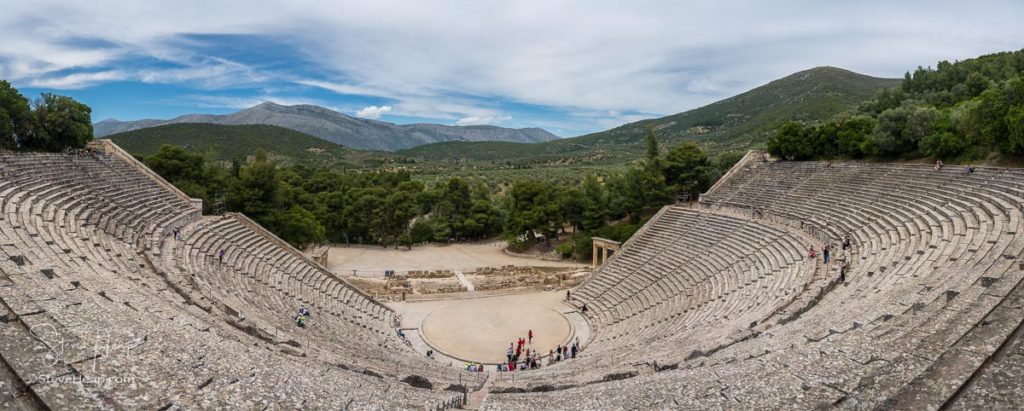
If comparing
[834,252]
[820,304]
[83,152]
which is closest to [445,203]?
[83,152]

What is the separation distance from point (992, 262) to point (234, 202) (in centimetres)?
3668

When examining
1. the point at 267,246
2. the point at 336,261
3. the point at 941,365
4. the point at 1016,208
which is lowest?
the point at 336,261

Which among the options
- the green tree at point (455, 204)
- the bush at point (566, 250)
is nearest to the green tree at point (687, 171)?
the bush at point (566, 250)

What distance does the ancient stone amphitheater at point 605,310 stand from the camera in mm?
6438

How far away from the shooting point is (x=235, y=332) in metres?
10.8

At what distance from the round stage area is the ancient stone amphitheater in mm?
1940

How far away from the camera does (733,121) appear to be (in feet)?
341

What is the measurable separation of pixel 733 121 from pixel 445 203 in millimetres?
79493

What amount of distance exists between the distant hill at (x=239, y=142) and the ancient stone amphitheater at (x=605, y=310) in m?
60.0

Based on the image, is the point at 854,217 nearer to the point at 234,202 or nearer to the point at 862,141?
the point at 862,141

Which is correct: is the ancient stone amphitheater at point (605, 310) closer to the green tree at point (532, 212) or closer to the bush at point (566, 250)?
the bush at point (566, 250)

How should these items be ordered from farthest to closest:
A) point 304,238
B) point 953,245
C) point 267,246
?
point 304,238 → point 267,246 → point 953,245

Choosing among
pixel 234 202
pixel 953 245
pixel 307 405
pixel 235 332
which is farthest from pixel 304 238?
pixel 953 245

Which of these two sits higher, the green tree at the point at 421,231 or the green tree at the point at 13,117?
the green tree at the point at 13,117
